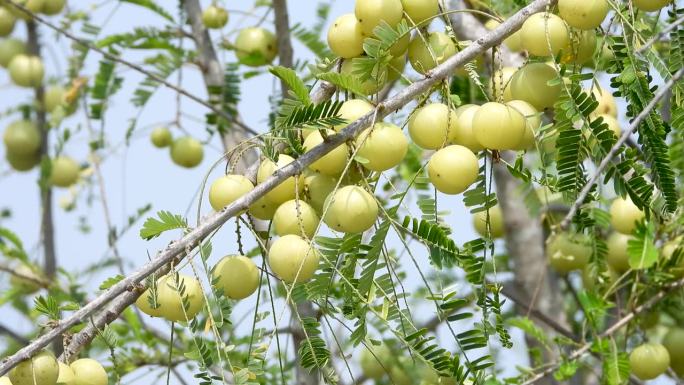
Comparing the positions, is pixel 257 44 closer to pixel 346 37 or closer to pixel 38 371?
pixel 346 37

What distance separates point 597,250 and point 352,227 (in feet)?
2.87

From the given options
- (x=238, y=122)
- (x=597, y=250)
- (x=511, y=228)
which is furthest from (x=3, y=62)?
(x=597, y=250)

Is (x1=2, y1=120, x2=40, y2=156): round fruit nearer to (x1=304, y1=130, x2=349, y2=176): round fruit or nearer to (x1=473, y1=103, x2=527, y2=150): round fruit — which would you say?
(x1=304, y1=130, x2=349, y2=176): round fruit

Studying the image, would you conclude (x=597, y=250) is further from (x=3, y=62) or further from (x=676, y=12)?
(x=3, y=62)

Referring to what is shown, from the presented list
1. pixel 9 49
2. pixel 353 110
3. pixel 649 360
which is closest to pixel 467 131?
pixel 353 110

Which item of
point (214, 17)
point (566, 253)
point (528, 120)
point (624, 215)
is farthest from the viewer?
point (214, 17)

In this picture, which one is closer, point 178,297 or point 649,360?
point 178,297

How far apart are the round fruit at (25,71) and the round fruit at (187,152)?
2.78 ft

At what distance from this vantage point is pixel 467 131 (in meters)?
1.34

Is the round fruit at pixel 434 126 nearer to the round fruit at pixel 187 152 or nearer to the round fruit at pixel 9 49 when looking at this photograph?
the round fruit at pixel 187 152

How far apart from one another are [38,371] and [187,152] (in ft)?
7.46

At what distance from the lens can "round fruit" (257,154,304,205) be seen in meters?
1.34

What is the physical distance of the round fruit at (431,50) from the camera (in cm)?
144

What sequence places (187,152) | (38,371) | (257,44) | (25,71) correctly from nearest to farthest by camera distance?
(38,371) → (257,44) → (187,152) → (25,71)
